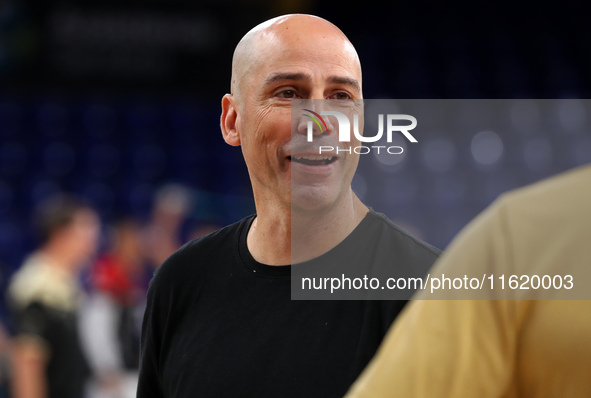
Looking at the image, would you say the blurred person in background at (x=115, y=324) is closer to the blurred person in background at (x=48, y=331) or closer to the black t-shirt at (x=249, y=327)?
the blurred person in background at (x=48, y=331)

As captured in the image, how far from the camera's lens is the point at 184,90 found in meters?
9.05

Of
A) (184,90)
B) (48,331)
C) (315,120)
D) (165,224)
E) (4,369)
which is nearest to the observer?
(315,120)

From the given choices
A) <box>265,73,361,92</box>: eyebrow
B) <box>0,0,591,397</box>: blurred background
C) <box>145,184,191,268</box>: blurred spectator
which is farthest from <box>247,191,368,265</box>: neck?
<box>0,0,591,397</box>: blurred background

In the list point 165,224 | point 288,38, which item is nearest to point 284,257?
point 288,38

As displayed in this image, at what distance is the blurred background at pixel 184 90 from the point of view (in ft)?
26.1

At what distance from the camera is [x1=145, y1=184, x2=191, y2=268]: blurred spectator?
7.00 meters

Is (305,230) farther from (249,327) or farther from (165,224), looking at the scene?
(165,224)

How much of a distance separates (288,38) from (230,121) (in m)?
0.27

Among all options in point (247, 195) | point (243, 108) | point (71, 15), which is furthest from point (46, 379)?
point (71, 15)

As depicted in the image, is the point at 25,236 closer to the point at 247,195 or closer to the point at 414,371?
the point at 247,195

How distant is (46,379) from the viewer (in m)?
4.14

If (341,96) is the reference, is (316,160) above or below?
below

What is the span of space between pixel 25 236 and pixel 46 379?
4004 mm

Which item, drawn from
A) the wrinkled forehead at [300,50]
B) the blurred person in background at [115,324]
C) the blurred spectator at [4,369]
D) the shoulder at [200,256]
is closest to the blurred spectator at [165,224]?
the blurred person in background at [115,324]
